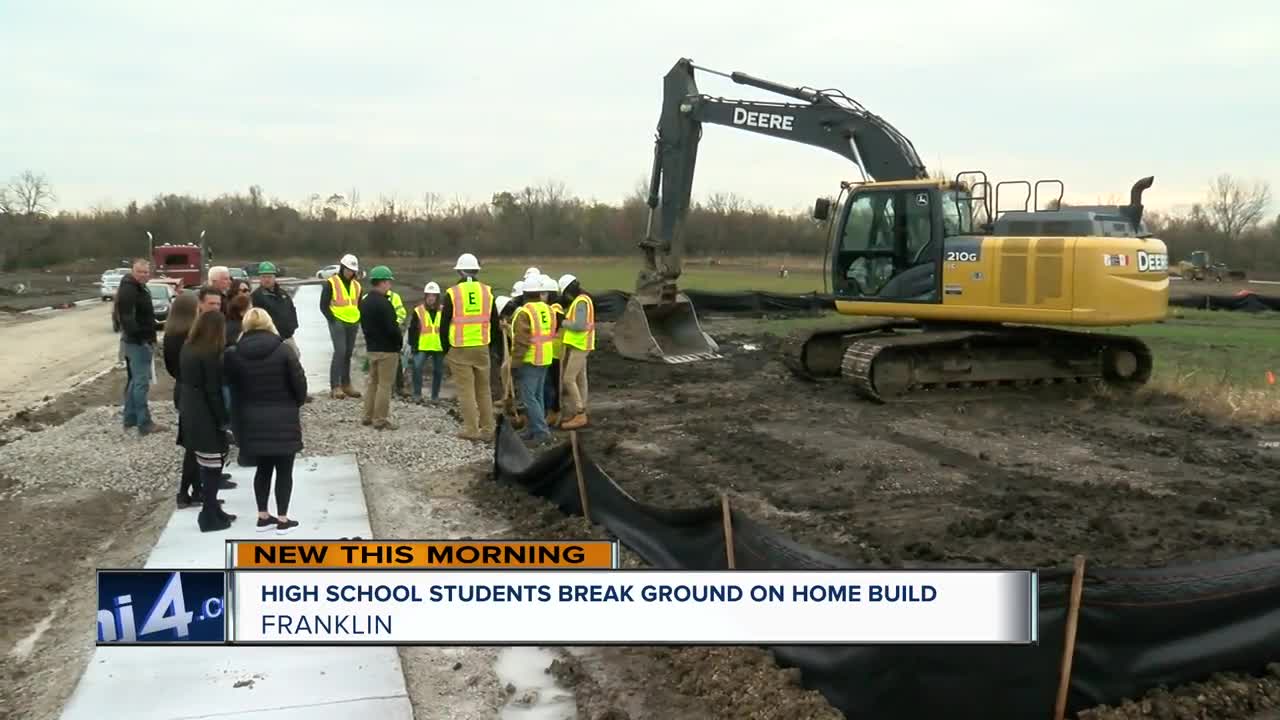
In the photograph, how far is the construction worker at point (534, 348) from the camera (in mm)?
10906

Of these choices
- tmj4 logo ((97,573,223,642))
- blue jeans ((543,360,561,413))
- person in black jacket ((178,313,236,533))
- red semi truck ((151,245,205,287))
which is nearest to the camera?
tmj4 logo ((97,573,223,642))


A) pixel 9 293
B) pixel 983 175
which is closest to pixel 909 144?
pixel 983 175

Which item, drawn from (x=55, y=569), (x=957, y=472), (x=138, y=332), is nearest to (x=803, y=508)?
(x=957, y=472)

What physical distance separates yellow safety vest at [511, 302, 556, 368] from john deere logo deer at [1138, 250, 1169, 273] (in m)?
7.34

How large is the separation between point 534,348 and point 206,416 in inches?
155

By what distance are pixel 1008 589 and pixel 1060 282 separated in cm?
984

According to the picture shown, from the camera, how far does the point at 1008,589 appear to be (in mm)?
4023

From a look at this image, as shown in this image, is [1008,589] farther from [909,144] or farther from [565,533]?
[909,144]

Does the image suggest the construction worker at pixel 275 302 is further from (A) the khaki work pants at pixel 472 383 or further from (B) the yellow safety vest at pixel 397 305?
(A) the khaki work pants at pixel 472 383

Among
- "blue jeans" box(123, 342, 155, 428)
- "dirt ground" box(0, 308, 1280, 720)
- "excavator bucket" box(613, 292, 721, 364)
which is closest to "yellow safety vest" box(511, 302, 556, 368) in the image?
"dirt ground" box(0, 308, 1280, 720)

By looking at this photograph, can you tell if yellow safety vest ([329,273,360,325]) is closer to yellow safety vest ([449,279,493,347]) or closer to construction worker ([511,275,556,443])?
yellow safety vest ([449,279,493,347])

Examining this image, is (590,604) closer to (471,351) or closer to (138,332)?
(471,351)

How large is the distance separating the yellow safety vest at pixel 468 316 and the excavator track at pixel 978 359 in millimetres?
5139

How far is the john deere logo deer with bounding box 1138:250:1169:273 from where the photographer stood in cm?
1291
